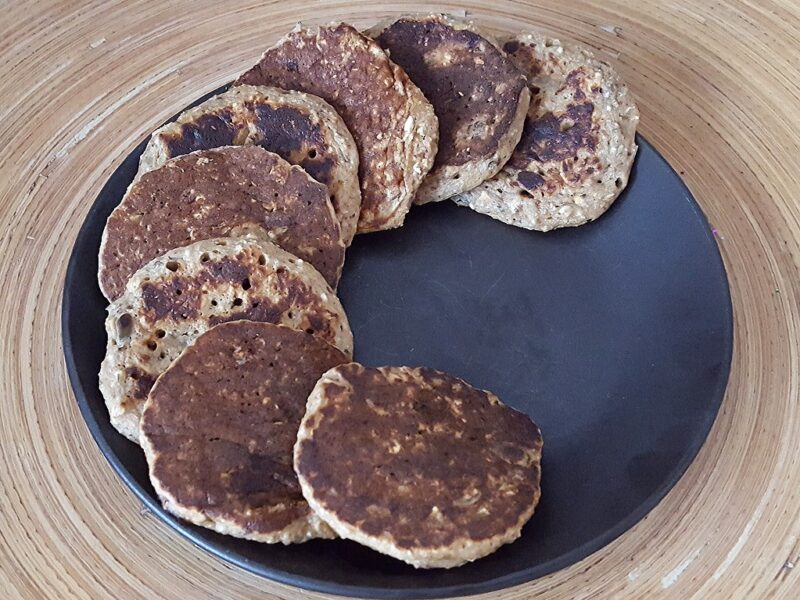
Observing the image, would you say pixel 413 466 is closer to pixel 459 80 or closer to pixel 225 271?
pixel 225 271

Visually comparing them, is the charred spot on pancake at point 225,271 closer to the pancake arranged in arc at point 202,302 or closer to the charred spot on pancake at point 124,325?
the pancake arranged in arc at point 202,302

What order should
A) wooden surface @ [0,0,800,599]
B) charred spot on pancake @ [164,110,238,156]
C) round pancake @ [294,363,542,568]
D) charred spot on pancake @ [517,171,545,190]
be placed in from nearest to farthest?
round pancake @ [294,363,542,568]
wooden surface @ [0,0,800,599]
charred spot on pancake @ [164,110,238,156]
charred spot on pancake @ [517,171,545,190]

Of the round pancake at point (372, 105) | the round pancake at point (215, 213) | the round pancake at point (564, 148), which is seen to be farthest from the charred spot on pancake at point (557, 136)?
the round pancake at point (215, 213)

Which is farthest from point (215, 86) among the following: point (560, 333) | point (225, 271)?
point (560, 333)

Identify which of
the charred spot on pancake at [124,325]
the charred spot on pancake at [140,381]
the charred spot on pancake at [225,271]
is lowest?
the charred spot on pancake at [140,381]

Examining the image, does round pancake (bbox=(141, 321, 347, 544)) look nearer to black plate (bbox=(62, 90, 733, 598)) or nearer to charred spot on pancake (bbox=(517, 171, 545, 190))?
black plate (bbox=(62, 90, 733, 598))

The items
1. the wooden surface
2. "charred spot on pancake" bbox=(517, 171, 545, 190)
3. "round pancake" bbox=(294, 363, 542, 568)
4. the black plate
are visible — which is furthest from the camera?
"charred spot on pancake" bbox=(517, 171, 545, 190)

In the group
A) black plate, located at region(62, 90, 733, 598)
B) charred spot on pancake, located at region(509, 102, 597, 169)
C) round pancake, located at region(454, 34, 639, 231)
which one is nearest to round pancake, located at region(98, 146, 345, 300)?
black plate, located at region(62, 90, 733, 598)

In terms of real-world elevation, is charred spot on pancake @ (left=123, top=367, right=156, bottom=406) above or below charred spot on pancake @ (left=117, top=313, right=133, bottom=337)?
below
